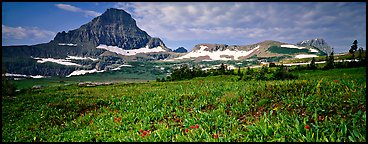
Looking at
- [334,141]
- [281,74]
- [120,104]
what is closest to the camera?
[334,141]

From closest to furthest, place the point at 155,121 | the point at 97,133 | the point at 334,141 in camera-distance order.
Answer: the point at 334,141 → the point at 97,133 → the point at 155,121

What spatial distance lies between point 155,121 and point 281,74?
24801 mm

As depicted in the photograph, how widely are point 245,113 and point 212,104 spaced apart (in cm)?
259

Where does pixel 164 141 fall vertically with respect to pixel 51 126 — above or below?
above

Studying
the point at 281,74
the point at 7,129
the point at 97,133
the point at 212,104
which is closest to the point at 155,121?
the point at 97,133

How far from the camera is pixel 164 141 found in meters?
7.05

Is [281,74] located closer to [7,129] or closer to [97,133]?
[97,133]

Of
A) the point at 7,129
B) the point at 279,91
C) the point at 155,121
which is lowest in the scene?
the point at 7,129

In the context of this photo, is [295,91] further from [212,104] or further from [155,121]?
[155,121]

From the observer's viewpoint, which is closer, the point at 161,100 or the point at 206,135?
the point at 206,135

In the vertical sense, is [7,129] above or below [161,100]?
below

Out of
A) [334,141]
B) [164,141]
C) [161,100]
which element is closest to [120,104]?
[161,100]

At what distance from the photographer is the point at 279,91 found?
11.0 meters

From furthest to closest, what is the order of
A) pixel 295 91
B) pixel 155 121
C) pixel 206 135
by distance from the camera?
pixel 295 91, pixel 155 121, pixel 206 135
